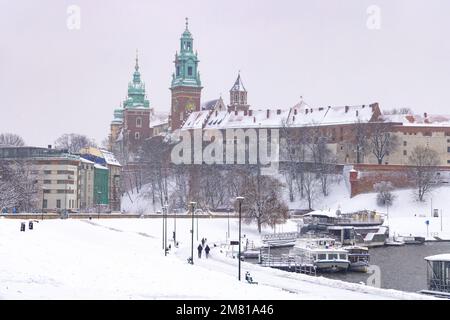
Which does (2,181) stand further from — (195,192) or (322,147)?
(322,147)

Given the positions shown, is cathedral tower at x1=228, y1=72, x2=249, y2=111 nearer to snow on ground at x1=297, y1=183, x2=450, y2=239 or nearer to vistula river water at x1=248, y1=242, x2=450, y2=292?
snow on ground at x1=297, y1=183, x2=450, y2=239

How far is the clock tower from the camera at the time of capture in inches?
5679

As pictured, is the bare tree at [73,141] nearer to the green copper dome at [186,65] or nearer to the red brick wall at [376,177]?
the green copper dome at [186,65]

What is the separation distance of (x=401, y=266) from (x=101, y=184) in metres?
71.5

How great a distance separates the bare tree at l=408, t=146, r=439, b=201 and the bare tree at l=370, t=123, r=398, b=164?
439 cm

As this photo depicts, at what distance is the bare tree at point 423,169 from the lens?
103688 millimetres

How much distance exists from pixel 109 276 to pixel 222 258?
836 inches

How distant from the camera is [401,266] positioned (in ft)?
188

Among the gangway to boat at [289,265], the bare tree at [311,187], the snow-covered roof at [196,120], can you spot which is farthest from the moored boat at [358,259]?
the snow-covered roof at [196,120]

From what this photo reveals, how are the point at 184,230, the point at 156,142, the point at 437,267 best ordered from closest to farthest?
the point at 437,267 < the point at 184,230 < the point at 156,142

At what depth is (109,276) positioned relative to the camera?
99.5 ft

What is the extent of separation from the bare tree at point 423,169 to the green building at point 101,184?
131 ft
